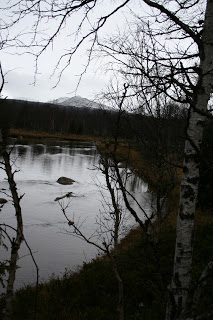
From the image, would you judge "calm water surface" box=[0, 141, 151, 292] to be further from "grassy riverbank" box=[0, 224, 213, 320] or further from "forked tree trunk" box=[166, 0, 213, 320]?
"forked tree trunk" box=[166, 0, 213, 320]

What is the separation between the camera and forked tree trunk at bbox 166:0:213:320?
6.97ft

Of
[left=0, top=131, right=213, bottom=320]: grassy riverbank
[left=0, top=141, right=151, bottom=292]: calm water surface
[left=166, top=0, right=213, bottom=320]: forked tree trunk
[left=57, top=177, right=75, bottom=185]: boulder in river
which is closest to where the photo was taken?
[left=166, top=0, right=213, bottom=320]: forked tree trunk

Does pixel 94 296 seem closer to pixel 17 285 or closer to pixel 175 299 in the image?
pixel 17 285

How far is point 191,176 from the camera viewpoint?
7.07ft

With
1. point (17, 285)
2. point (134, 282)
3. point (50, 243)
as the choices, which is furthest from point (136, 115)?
point (50, 243)

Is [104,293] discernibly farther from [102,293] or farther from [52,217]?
[52,217]

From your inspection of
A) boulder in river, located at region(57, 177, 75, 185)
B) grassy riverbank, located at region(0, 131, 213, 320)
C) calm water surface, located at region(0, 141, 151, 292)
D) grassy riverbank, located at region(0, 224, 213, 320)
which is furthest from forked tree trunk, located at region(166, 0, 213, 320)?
boulder in river, located at region(57, 177, 75, 185)

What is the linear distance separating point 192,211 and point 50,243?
853 centimetres

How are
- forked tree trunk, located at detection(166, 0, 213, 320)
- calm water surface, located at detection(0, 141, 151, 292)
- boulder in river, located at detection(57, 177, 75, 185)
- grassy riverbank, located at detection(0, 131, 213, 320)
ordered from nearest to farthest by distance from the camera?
forked tree trunk, located at detection(166, 0, 213, 320), grassy riverbank, located at detection(0, 131, 213, 320), calm water surface, located at detection(0, 141, 151, 292), boulder in river, located at detection(57, 177, 75, 185)

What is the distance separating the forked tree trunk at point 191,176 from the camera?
212 centimetres

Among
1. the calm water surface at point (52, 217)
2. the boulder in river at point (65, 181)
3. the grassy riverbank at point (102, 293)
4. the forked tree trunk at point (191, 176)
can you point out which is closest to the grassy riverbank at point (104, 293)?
the grassy riverbank at point (102, 293)

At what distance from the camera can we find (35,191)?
1591 cm

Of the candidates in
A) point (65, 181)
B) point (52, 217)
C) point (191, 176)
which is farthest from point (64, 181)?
point (191, 176)

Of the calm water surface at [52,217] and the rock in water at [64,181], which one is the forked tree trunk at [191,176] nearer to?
the calm water surface at [52,217]
